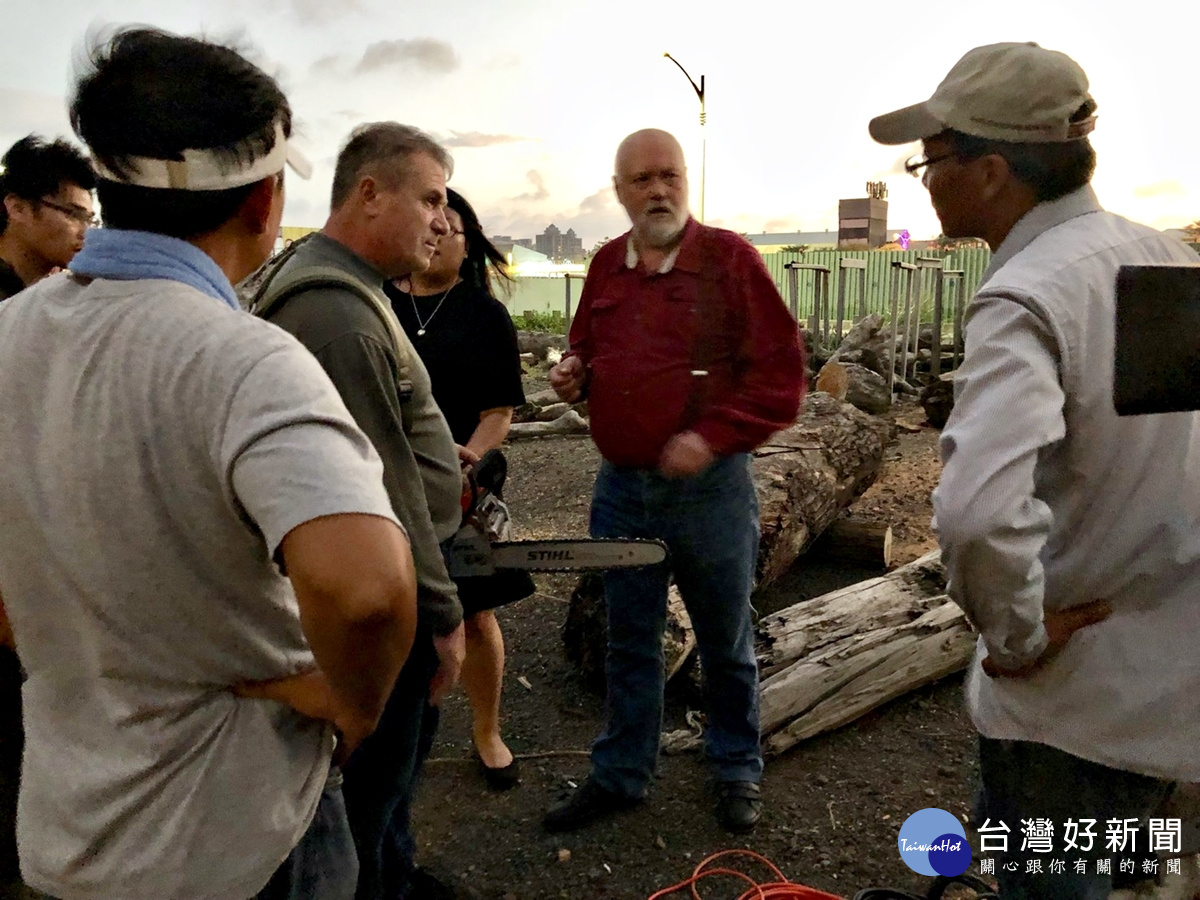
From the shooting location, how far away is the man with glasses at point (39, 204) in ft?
8.95

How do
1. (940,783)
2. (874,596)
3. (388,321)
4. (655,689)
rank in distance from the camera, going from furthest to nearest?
(874,596), (940,783), (655,689), (388,321)

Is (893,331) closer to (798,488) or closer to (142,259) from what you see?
(798,488)

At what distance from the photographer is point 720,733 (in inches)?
119

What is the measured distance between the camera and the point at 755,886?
2.60 m

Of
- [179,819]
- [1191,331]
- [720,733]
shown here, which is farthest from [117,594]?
[720,733]

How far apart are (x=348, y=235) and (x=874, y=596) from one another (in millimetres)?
2881

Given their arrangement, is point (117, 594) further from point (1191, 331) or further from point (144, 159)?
point (1191, 331)

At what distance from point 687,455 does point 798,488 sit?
7.11ft

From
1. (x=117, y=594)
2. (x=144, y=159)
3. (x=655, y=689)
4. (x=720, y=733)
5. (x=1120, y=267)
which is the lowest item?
(x=720, y=733)

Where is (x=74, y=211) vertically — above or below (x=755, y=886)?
above

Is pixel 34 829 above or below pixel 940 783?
above

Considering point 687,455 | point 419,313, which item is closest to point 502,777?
point 687,455

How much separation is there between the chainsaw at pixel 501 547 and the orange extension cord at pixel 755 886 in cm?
104

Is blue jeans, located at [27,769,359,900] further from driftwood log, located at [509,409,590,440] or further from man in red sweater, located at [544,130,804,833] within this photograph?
driftwood log, located at [509,409,590,440]
